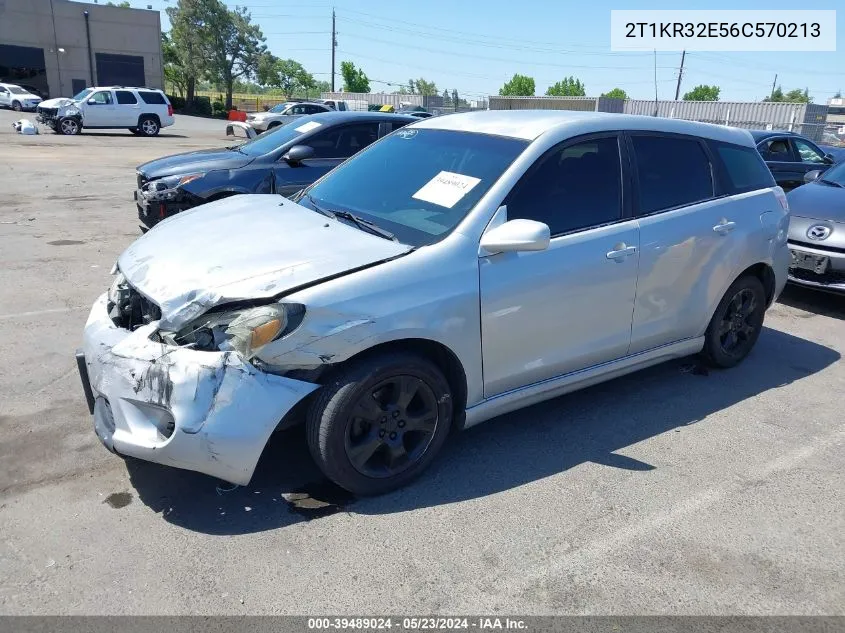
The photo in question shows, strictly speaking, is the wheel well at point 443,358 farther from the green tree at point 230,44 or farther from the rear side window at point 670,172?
the green tree at point 230,44

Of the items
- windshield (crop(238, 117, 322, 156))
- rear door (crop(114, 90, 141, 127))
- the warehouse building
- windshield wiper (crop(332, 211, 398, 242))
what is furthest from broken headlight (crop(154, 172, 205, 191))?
the warehouse building

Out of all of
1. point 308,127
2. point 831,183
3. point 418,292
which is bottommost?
point 418,292

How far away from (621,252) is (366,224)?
4.91ft

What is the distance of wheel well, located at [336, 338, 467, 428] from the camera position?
3157 mm

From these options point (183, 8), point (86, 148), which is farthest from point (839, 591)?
point (183, 8)

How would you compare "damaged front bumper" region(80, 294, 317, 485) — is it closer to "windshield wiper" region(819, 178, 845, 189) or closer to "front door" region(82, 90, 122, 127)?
"windshield wiper" region(819, 178, 845, 189)

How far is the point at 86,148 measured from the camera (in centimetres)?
2122

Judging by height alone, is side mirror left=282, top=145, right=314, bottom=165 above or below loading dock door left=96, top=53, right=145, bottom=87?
below

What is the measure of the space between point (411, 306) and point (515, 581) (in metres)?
1.27

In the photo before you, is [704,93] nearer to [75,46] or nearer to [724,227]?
[75,46]

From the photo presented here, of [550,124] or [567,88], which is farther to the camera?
[567,88]

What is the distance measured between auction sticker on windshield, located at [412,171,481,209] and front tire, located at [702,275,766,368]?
2248 millimetres

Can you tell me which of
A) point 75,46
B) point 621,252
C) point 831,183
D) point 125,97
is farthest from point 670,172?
point 75,46

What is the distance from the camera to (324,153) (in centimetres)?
799
